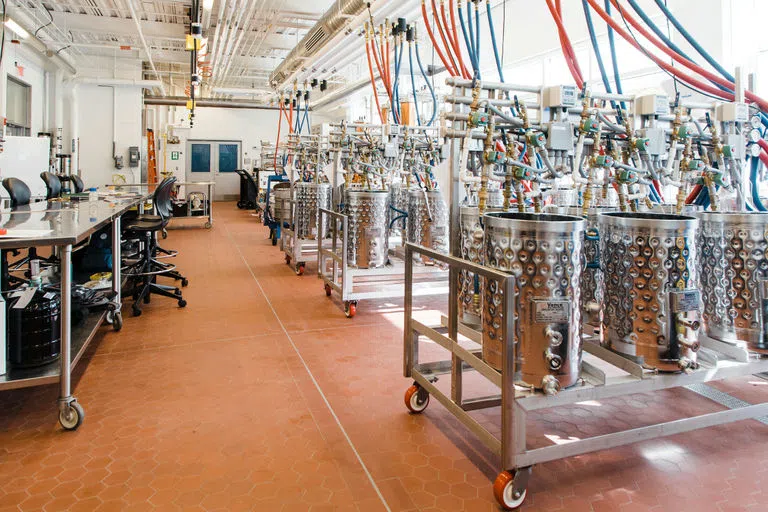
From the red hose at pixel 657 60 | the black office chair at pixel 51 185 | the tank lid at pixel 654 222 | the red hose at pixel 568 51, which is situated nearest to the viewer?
the tank lid at pixel 654 222

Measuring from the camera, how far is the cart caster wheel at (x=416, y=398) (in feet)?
7.29

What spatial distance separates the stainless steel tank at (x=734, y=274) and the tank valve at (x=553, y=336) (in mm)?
809

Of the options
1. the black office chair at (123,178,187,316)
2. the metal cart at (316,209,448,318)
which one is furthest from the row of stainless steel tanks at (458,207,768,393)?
the black office chair at (123,178,187,316)

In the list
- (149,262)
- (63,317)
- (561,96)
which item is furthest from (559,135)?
(149,262)

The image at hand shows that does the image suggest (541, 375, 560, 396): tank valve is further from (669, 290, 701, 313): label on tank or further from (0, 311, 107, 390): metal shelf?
(0, 311, 107, 390): metal shelf

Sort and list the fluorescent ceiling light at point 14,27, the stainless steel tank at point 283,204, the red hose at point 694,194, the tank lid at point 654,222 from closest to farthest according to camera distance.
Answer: the tank lid at point 654,222, the red hose at point 694,194, the fluorescent ceiling light at point 14,27, the stainless steel tank at point 283,204

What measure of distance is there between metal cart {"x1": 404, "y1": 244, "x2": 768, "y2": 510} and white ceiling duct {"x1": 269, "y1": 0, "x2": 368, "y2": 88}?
348 cm

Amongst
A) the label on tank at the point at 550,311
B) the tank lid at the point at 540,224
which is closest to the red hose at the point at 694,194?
the tank lid at the point at 540,224

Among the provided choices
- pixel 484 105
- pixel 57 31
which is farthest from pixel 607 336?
pixel 57 31

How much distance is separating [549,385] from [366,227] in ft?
8.14

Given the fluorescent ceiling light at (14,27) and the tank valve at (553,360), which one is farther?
the fluorescent ceiling light at (14,27)

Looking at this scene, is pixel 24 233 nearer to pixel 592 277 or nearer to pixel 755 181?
pixel 592 277

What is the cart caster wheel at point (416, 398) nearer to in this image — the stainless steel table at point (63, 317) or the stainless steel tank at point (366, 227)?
the stainless steel table at point (63, 317)

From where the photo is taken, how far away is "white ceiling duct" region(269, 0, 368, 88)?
495 cm
